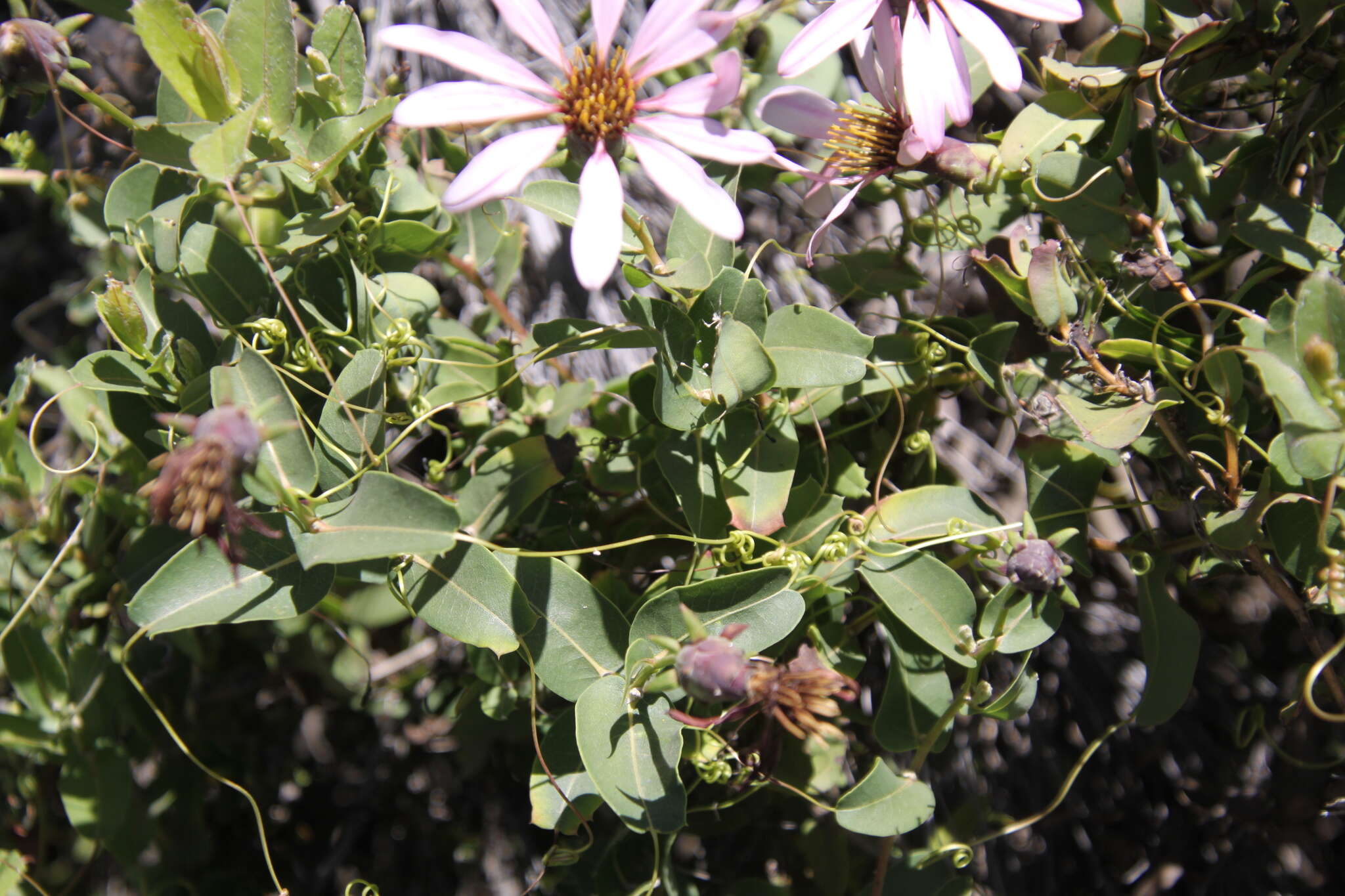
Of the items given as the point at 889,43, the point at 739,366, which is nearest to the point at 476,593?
the point at 739,366

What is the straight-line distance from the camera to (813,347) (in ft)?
2.55

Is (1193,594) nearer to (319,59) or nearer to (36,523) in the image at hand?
(319,59)

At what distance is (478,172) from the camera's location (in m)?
0.67

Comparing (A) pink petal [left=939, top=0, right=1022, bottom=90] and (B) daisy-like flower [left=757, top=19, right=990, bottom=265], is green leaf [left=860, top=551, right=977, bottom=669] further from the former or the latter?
(A) pink petal [left=939, top=0, right=1022, bottom=90]

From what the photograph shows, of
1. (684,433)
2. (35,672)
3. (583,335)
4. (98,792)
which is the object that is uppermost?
(583,335)

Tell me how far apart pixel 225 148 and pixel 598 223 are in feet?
1.08

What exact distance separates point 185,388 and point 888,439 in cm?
73

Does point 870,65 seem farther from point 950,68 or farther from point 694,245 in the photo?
point 694,245

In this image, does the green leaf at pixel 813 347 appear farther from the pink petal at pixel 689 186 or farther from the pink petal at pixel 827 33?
the pink petal at pixel 827 33

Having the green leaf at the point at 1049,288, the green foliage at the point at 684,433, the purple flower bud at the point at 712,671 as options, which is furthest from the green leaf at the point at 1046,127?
the purple flower bud at the point at 712,671

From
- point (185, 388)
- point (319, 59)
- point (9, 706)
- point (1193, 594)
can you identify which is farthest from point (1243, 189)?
point (9, 706)

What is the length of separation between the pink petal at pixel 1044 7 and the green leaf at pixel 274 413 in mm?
674

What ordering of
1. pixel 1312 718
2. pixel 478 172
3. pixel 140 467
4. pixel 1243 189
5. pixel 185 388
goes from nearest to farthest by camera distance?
pixel 478 172 → pixel 185 388 → pixel 1243 189 → pixel 140 467 → pixel 1312 718

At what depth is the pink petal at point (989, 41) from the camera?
2.37 ft
